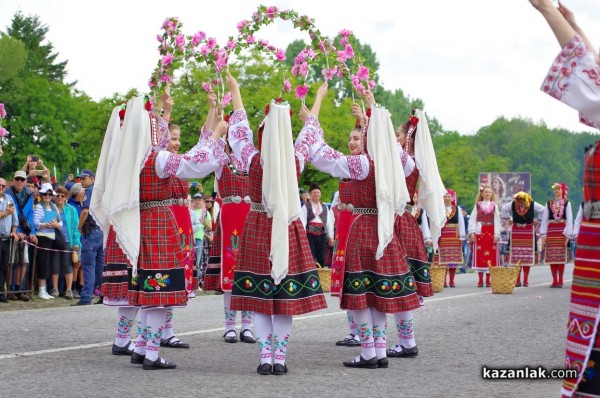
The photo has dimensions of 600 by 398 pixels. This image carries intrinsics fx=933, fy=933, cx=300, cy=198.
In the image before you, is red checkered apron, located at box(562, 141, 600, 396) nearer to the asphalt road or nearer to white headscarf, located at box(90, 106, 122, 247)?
the asphalt road

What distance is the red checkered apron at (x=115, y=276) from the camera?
8352 millimetres

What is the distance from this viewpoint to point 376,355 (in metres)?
8.15

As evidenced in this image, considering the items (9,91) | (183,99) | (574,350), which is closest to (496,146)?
(9,91)

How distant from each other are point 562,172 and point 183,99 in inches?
3525

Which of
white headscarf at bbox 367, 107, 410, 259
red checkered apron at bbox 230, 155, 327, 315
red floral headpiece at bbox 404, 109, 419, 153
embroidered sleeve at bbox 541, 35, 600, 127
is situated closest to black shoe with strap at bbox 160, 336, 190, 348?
red checkered apron at bbox 230, 155, 327, 315

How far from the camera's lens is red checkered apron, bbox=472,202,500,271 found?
66.0 ft

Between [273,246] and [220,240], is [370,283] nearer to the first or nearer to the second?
[273,246]

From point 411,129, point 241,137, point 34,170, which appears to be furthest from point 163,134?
point 34,170

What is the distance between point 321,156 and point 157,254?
5.29 feet

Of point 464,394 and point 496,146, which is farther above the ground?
point 496,146

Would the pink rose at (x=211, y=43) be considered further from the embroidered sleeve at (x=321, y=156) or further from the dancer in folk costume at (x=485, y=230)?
the dancer in folk costume at (x=485, y=230)

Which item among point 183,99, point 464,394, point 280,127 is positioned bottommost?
point 464,394

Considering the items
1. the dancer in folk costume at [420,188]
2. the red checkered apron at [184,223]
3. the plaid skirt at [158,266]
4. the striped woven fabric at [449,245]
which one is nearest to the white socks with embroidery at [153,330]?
the plaid skirt at [158,266]

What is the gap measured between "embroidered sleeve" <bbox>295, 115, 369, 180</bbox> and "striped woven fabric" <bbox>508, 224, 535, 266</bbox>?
1237 centimetres
